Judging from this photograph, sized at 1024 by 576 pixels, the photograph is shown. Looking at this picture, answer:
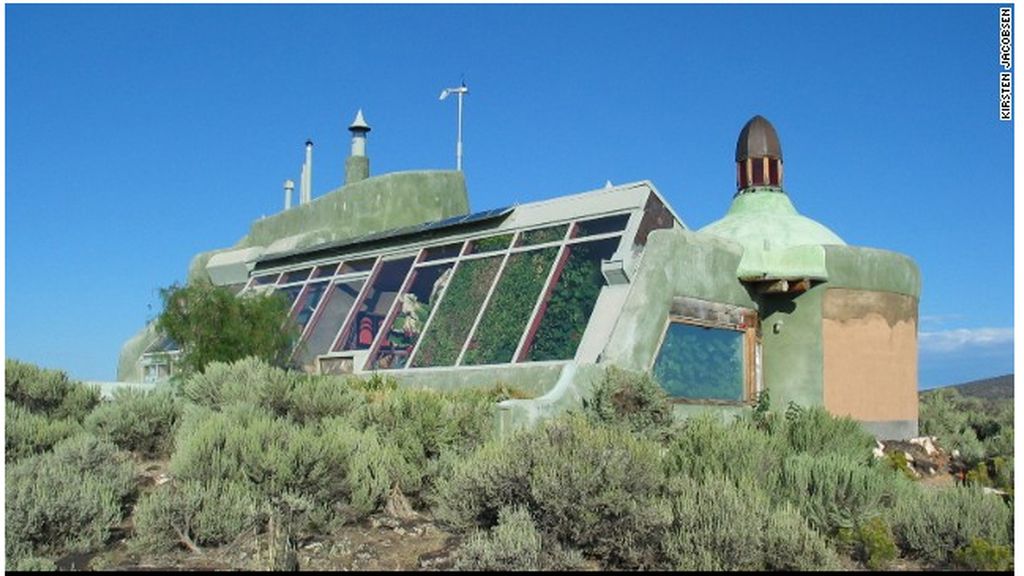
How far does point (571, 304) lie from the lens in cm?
1630

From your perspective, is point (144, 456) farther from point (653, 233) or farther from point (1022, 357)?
point (1022, 357)

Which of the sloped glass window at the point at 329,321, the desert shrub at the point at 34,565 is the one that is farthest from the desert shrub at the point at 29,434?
the sloped glass window at the point at 329,321

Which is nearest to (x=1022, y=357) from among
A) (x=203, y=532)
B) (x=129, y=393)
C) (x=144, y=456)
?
(x=203, y=532)

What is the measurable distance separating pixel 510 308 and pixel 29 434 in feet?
25.2

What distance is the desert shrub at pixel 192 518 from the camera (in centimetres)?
834

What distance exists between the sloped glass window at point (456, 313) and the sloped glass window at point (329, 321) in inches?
108

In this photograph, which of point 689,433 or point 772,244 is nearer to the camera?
point 689,433

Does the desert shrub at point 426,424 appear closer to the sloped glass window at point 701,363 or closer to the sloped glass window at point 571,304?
the sloped glass window at point 571,304

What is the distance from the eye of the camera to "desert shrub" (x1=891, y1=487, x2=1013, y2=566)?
7.93 meters

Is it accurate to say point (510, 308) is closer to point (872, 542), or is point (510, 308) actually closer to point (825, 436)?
point (825, 436)

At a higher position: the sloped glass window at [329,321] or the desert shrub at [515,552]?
the sloped glass window at [329,321]

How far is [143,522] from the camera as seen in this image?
8.34 metres

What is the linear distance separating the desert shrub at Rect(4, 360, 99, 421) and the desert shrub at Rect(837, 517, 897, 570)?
431 inches

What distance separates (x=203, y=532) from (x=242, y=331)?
34.5ft
